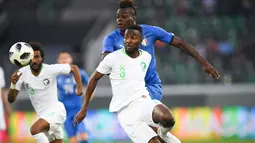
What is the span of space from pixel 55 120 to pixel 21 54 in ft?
4.49

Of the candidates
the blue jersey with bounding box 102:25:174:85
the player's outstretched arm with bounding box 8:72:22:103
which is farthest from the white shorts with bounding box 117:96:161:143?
the player's outstretched arm with bounding box 8:72:22:103

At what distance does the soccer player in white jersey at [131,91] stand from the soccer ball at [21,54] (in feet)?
5.05

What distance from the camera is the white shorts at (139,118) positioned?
9.43 m

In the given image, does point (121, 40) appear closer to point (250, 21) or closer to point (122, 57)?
point (122, 57)

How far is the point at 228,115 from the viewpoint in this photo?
67.2 feet

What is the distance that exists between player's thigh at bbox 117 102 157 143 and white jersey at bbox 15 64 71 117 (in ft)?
6.98

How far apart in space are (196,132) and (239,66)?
2.41 metres

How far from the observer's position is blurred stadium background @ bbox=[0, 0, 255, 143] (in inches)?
794

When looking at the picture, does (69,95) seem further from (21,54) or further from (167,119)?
(167,119)

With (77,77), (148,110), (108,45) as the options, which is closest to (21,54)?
(77,77)

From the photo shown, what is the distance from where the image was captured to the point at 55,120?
11430 millimetres

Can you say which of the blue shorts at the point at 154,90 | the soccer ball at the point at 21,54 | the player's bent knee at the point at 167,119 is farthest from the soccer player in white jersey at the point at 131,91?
the soccer ball at the point at 21,54

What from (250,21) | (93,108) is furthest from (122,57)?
(250,21)

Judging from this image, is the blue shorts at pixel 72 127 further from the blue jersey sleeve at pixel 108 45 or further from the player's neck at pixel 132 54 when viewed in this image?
the player's neck at pixel 132 54
